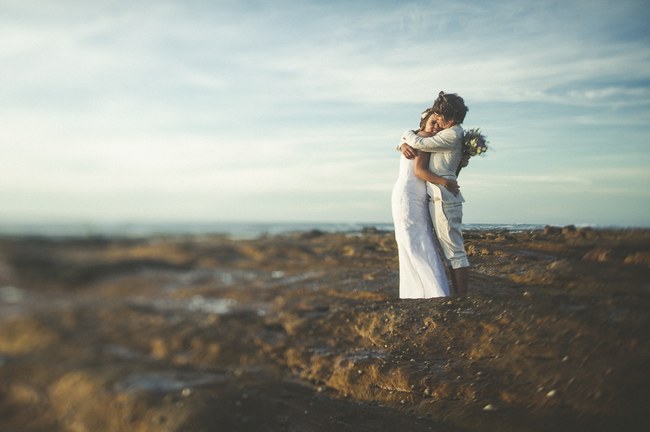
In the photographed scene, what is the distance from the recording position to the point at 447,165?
5.63 metres

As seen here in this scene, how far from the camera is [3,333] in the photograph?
3.25m

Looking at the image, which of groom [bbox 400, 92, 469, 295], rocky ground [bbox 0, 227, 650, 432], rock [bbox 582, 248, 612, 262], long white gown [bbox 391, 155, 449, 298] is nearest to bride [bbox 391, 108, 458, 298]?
long white gown [bbox 391, 155, 449, 298]

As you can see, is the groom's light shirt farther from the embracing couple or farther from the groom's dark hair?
the groom's dark hair

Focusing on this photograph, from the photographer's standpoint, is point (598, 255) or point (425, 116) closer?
point (425, 116)

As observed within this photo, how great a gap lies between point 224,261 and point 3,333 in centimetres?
346

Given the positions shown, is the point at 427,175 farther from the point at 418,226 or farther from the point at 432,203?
the point at 418,226

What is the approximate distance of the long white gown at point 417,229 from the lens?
5.84 m

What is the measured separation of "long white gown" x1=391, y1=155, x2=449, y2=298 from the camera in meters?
5.84

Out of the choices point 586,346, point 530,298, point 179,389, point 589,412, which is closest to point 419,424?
point 589,412

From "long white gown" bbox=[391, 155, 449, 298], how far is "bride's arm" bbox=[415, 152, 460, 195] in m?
0.11

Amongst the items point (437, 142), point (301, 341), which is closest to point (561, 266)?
point (437, 142)

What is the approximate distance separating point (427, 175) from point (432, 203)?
362 millimetres

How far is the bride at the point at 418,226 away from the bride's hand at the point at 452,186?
30 centimetres

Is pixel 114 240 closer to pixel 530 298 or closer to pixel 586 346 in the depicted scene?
pixel 586 346
